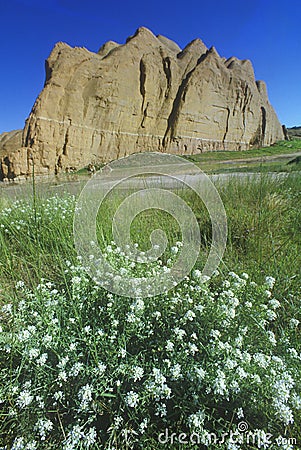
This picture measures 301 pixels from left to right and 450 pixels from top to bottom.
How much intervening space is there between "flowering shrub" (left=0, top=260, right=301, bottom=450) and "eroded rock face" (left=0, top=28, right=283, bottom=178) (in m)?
27.2

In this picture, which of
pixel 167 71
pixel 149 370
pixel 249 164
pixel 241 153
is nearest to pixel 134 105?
pixel 167 71

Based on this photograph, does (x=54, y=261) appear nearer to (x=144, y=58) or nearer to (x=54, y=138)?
(x=54, y=138)

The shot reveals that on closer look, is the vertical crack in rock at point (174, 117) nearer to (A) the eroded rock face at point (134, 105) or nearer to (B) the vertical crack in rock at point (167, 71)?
(A) the eroded rock face at point (134, 105)

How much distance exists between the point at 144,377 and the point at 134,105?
1484 inches

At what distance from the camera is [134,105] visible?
34375mm

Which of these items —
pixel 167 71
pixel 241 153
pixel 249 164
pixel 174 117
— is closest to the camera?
pixel 249 164

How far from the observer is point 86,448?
1.04 meters

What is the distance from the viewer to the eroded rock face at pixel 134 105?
28.8 m

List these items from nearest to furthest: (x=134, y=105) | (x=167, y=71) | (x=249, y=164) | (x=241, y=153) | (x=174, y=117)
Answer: (x=249, y=164) < (x=134, y=105) < (x=167, y=71) < (x=174, y=117) < (x=241, y=153)

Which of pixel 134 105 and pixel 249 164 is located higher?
pixel 134 105

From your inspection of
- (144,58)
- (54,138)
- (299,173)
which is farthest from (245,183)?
(144,58)

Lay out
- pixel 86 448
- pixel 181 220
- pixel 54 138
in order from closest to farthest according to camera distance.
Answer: pixel 86 448
pixel 181 220
pixel 54 138

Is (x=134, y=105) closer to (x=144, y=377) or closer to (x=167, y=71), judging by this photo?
(x=167, y=71)

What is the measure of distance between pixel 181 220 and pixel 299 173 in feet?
12.2
